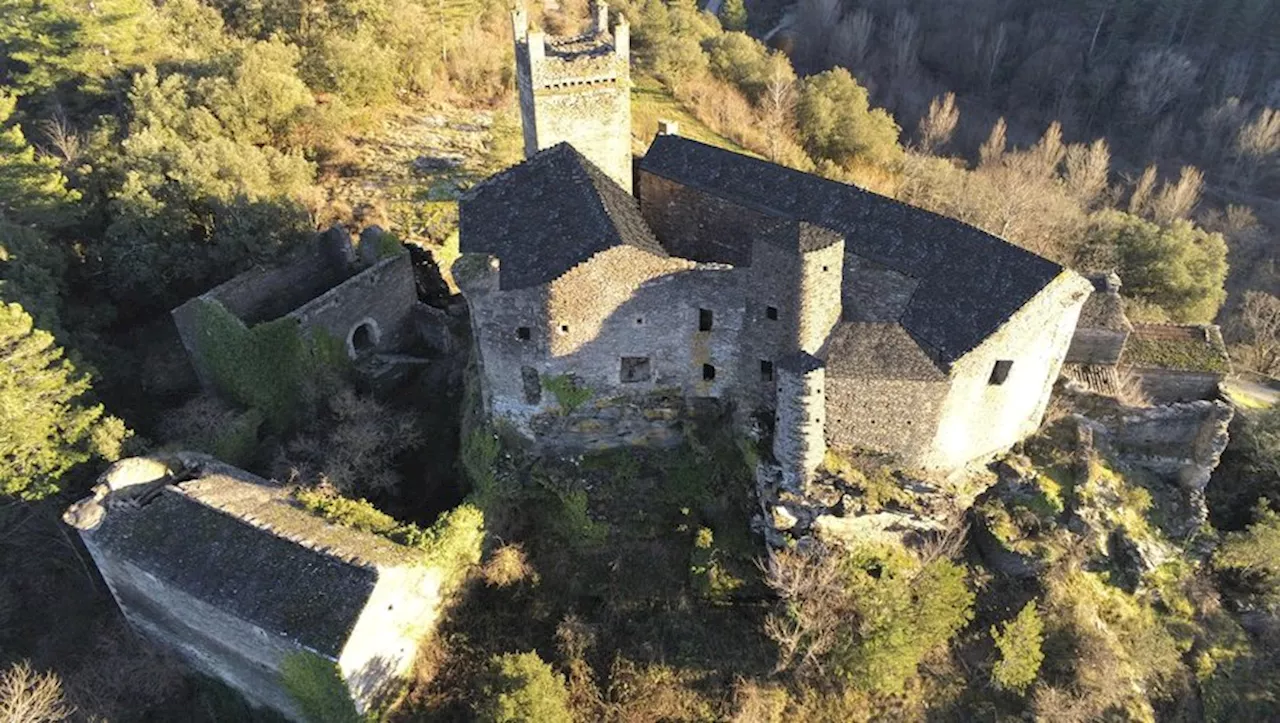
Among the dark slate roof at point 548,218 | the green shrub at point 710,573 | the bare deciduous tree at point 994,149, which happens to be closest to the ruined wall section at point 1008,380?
the green shrub at point 710,573

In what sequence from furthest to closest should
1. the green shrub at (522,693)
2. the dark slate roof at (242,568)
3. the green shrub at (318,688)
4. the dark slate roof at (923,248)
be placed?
the dark slate roof at (923,248)
the dark slate roof at (242,568)
the green shrub at (318,688)
the green shrub at (522,693)

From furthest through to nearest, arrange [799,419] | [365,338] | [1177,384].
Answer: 1. [365,338]
2. [1177,384]
3. [799,419]

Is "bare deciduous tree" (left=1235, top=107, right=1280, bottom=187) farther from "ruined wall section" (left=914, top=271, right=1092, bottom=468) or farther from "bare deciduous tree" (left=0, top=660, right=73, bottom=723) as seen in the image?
"bare deciduous tree" (left=0, top=660, right=73, bottom=723)

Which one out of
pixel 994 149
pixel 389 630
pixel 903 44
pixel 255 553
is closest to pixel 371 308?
pixel 255 553

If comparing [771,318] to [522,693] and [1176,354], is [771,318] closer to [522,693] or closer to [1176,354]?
[522,693]

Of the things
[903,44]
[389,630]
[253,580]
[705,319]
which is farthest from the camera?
[903,44]

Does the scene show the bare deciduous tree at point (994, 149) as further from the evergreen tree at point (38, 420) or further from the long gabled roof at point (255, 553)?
the evergreen tree at point (38, 420)

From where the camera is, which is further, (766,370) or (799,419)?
(766,370)
